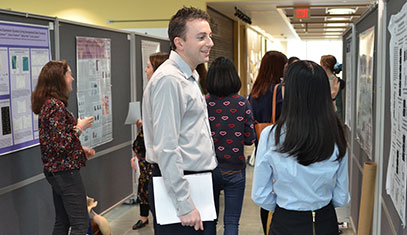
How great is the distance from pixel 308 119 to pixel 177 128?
1.76 feet

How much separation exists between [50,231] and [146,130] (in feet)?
6.35

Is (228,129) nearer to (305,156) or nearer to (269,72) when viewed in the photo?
(269,72)

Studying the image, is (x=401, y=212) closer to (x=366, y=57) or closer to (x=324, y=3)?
(x=366, y=57)

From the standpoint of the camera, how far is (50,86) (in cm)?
310

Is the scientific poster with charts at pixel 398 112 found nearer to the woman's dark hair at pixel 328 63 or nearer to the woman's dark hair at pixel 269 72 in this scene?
the woman's dark hair at pixel 269 72

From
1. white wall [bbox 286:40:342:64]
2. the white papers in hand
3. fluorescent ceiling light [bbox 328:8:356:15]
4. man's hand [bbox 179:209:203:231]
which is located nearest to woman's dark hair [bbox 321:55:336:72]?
the white papers in hand

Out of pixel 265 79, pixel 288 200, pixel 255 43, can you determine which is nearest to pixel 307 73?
pixel 288 200

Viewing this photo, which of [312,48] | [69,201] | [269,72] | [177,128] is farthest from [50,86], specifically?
[312,48]

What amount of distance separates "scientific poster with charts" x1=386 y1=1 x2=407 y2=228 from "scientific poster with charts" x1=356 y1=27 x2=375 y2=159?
2.88 ft

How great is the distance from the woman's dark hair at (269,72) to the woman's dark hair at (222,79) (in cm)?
59

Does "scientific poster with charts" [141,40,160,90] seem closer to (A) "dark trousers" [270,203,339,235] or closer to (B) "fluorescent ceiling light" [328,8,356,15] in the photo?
(A) "dark trousers" [270,203,339,235]

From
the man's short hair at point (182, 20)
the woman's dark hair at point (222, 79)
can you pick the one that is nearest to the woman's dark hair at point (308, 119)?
the man's short hair at point (182, 20)

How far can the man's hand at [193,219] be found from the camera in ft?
6.24

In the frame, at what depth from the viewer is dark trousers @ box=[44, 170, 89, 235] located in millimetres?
3109
